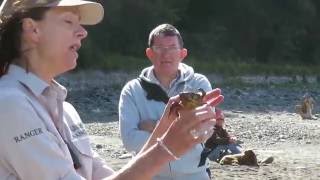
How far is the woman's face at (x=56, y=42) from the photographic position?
3.04 metres

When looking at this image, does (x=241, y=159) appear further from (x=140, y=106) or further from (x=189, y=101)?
(x=189, y=101)

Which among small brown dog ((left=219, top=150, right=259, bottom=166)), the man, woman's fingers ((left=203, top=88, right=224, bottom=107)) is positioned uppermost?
woman's fingers ((left=203, top=88, right=224, bottom=107))

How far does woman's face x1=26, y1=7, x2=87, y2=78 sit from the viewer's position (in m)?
3.04

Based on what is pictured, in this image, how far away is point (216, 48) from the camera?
50.6 metres

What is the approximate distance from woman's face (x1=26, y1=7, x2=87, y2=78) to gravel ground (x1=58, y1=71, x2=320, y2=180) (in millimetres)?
7817

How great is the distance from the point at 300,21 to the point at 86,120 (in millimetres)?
31293

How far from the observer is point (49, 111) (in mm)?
3074

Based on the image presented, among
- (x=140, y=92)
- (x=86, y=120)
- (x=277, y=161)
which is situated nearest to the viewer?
(x=140, y=92)

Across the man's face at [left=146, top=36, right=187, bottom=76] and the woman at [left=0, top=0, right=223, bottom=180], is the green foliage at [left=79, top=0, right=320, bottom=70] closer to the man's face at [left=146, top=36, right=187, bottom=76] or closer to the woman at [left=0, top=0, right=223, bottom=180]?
the man's face at [left=146, top=36, right=187, bottom=76]

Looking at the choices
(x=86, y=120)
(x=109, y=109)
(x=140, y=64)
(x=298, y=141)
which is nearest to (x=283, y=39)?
(x=140, y=64)

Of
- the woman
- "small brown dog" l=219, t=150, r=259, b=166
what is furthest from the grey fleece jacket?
"small brown dog" l=219, t=150, r=259, b=166

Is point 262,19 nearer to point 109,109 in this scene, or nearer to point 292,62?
point 292,62

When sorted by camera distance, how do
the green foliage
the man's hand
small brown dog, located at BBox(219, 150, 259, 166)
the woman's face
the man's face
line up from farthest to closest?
1. the green foliage
2. small brown dog, located at BBox(219, 150, 259, 166)
3. the man's face
4. the man's hand
5. the woman's face

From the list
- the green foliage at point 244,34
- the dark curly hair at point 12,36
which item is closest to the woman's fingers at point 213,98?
the dark curly hair at point 12,36
